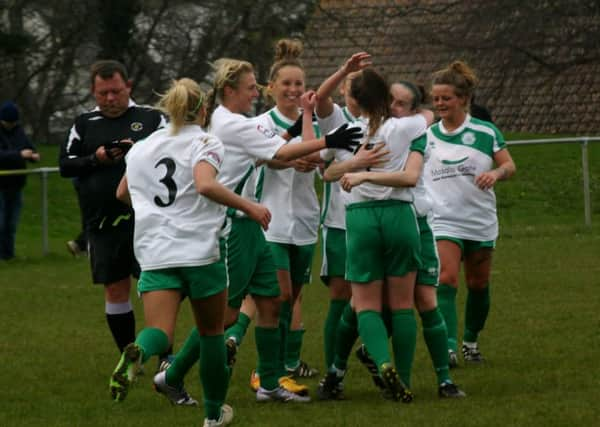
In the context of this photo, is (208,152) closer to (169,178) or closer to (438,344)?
(169,178)

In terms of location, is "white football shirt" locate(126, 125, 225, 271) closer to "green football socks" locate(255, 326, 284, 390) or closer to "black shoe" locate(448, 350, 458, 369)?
"green football socks" locate(255, 326, 284, 390)

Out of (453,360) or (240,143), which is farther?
(453,360)

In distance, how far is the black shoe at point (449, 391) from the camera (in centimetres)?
810

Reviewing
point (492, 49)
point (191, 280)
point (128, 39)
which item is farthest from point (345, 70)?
point (128, 39)

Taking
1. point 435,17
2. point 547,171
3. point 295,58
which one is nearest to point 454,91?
point 295,58

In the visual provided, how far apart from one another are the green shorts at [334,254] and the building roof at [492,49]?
68.8 feet

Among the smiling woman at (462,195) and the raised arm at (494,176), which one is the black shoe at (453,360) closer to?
the smiling woman at (462,195)

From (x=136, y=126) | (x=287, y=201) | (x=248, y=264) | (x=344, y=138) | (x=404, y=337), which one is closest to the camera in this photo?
(x=344, y=138)

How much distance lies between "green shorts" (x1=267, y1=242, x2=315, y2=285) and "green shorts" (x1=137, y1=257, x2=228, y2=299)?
1.77 meters

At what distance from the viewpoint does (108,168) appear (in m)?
9.26

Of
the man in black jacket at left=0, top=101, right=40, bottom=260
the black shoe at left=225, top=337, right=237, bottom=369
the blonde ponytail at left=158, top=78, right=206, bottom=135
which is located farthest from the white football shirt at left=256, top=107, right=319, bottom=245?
the man in black jacket at left=0, top=101, right=40, bottom=260

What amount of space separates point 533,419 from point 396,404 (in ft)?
2.92

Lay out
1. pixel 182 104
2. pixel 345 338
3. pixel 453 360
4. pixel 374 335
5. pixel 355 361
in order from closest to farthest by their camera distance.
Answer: pixel 182 104 → pixel 374 335 → pixel 345 338 → pixel 453 360 → pixel 355 361

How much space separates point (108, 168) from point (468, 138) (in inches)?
91.5
